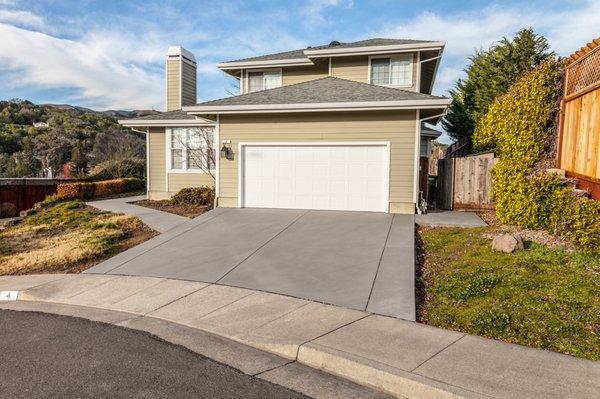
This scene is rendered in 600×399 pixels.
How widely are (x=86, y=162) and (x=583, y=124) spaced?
31124 mm

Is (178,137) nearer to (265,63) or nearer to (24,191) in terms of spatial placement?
(265,63)

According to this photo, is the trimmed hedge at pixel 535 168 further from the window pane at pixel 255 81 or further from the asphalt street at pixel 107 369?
the window pane at pixel 255 81


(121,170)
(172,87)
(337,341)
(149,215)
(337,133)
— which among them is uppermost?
(172,87)

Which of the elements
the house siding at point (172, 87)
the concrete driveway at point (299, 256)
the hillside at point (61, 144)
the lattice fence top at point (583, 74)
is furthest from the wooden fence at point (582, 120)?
the hillside at point (61, 144)

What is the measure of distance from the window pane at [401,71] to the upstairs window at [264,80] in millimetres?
4848

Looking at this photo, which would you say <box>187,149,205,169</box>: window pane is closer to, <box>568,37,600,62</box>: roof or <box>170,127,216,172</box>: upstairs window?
<box>170,127,216,172</box>: upstairs window

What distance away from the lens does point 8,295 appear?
712 cm

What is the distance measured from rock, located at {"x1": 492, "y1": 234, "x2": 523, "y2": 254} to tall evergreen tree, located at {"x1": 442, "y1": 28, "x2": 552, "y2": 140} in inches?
454

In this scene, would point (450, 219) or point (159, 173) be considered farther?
point (159, 173)

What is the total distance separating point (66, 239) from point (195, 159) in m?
6.99

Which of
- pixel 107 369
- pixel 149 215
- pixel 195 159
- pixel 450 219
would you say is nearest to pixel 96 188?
pixel 195 159

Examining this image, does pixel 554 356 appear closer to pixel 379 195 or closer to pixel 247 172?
pixel 379 195

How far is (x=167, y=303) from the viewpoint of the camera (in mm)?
6344

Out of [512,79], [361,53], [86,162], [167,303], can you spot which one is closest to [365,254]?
[167,303]
